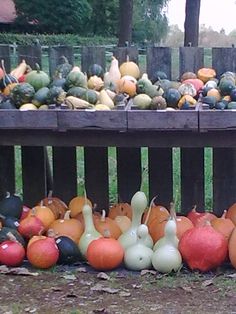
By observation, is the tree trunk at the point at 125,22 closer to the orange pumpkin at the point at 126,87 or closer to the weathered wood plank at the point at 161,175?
the weathered wood plank at the point at 161,175

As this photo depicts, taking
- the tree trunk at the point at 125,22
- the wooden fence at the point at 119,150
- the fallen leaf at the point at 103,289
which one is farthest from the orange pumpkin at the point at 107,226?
the tree trunk at the point at 125,22

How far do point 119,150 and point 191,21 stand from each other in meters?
6.94

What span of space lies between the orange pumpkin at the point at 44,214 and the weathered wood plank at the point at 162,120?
117 cm

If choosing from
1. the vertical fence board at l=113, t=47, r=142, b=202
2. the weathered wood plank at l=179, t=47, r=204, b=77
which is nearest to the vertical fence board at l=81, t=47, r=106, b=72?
the weathered wood plank at l=179, t=47, r=204, b=77

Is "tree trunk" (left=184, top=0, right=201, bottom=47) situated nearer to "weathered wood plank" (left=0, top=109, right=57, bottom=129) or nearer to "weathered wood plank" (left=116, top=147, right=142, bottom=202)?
"weathered wood plank" (left=116, top=147, right=142, bottom=202)

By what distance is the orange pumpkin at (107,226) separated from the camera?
5453 millimetres

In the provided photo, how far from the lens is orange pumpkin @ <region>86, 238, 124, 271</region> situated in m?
5.03

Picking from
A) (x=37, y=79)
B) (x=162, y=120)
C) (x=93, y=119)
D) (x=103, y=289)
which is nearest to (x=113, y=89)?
(x=37, y=79)

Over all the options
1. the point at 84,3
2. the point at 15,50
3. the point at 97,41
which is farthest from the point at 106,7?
the point at 15,50

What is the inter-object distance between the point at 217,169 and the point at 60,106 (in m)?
1.68

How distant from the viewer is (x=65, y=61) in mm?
5988

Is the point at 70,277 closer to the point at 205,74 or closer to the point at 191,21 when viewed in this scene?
the point at 205,74

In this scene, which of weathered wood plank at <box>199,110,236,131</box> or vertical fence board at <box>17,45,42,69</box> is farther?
vertical fence board at <box>17,45,42,69</box>

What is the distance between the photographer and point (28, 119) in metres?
4.98
